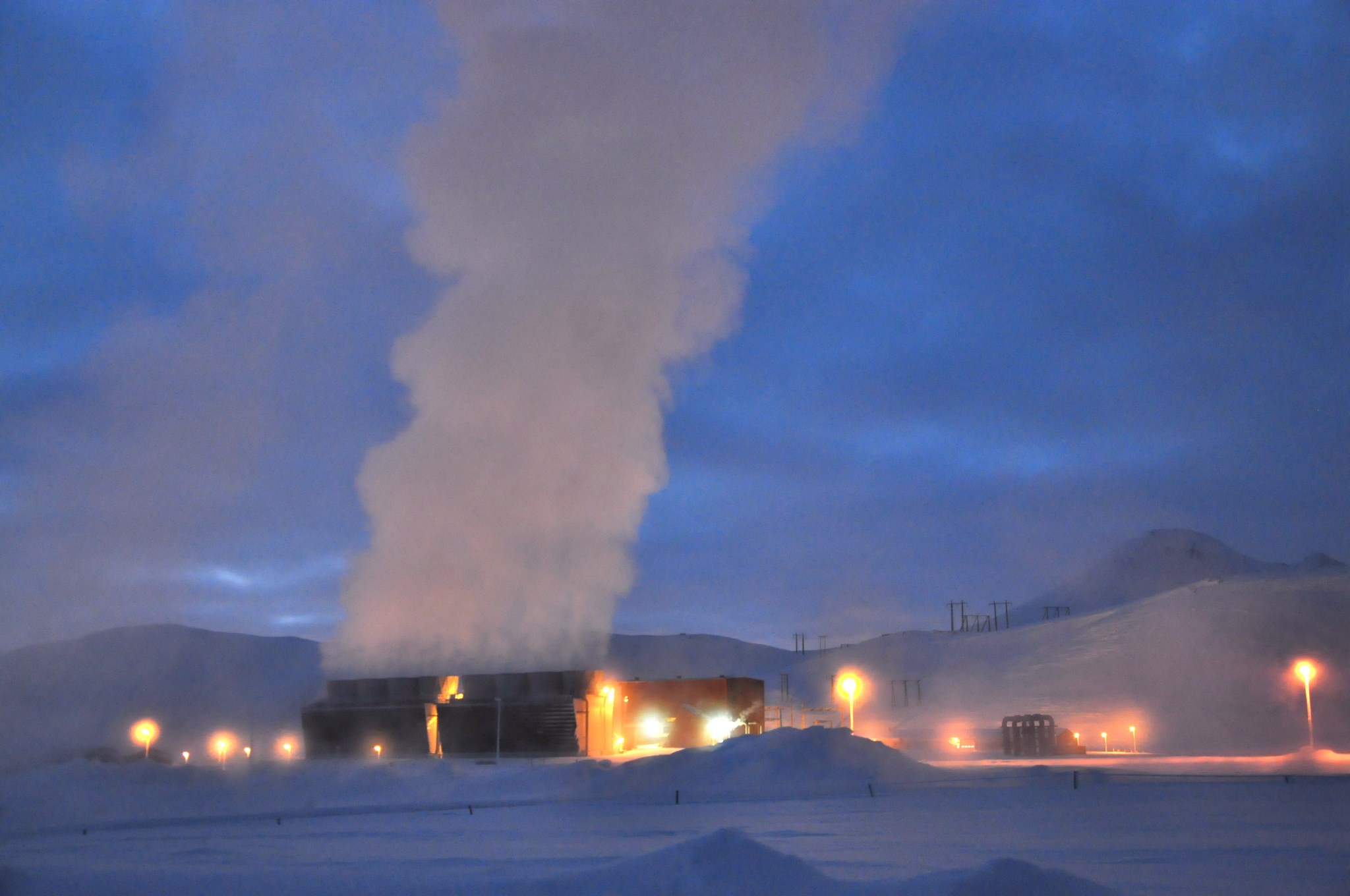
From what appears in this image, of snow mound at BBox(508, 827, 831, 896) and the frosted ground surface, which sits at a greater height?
snow mound at BBox(508, 827, 831, 896)

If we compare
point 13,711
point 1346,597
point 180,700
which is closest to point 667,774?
point 1346,597

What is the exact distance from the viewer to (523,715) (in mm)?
54406

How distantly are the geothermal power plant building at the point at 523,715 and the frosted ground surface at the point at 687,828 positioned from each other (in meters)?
9.55

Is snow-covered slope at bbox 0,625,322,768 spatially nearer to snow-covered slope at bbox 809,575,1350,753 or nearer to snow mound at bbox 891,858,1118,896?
snow-covered slope at bbox 809,575,1350,753

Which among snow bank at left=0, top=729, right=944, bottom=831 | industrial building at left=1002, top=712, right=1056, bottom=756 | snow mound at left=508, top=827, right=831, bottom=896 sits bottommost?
industrial building at left=1002, top=712, right=1056, bottom=756

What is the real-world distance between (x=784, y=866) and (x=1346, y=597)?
96.0 metres

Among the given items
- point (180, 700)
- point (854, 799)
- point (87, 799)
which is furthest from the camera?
point (180, 700)

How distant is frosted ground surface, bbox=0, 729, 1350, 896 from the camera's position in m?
13.2

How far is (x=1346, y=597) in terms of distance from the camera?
3526 inches

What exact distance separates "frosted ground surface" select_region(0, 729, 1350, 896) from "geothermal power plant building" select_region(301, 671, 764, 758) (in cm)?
955

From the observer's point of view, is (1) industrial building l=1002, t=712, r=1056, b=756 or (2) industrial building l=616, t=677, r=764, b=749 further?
(1) industrial building l=1002, t=712, r=1056, b=756

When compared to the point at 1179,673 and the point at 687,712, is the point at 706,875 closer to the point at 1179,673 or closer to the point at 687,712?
the point at 687,712

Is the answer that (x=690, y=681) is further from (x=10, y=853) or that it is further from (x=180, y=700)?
(x=180, y=700)

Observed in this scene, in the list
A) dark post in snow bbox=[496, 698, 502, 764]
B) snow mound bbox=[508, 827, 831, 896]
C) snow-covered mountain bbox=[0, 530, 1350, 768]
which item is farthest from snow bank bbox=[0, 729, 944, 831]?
snow-covered mountain bbox=[0, 530, 1350, 768]
